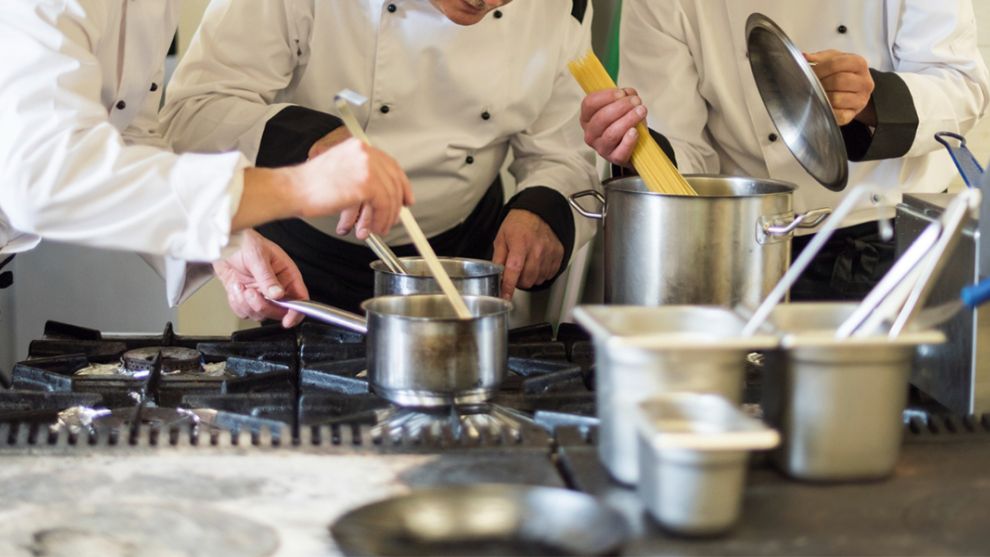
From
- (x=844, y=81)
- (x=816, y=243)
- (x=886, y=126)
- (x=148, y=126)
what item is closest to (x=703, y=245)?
(x=816, y=243)

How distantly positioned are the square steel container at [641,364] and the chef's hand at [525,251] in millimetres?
780

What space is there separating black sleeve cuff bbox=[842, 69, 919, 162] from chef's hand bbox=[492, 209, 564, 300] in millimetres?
494

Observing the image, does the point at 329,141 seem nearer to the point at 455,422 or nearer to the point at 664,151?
the point at 664,151

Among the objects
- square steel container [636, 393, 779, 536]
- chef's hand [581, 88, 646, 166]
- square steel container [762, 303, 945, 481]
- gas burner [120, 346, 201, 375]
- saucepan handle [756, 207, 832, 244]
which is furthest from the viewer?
chef's hand [581, 88, 646, 166]

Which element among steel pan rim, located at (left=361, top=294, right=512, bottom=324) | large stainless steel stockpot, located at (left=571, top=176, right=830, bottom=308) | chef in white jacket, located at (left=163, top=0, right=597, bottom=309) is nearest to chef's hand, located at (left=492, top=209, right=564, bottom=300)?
chef in white jacket, located at (left=163, top=0, right=597, bottom=309)

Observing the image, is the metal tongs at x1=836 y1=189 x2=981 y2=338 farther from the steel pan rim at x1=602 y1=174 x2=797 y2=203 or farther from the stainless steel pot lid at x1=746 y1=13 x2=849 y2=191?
the stainless steel pot lid at x1=746 y1=13 x2=849 y2=191

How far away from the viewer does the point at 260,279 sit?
5.11 feet

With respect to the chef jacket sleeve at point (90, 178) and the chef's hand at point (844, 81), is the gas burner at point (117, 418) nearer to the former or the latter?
the chef jacket sleeve at point (90, 178)

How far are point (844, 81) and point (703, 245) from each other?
497 mm

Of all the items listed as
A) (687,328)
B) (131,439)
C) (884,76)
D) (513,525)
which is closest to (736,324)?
(687,328)

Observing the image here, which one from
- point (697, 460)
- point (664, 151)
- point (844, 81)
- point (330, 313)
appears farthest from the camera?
point (664, 151)

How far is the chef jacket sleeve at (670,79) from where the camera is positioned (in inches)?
80.0

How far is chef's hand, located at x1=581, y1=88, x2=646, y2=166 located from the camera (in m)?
1.67

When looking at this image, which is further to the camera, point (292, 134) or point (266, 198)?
point (292, 134)
